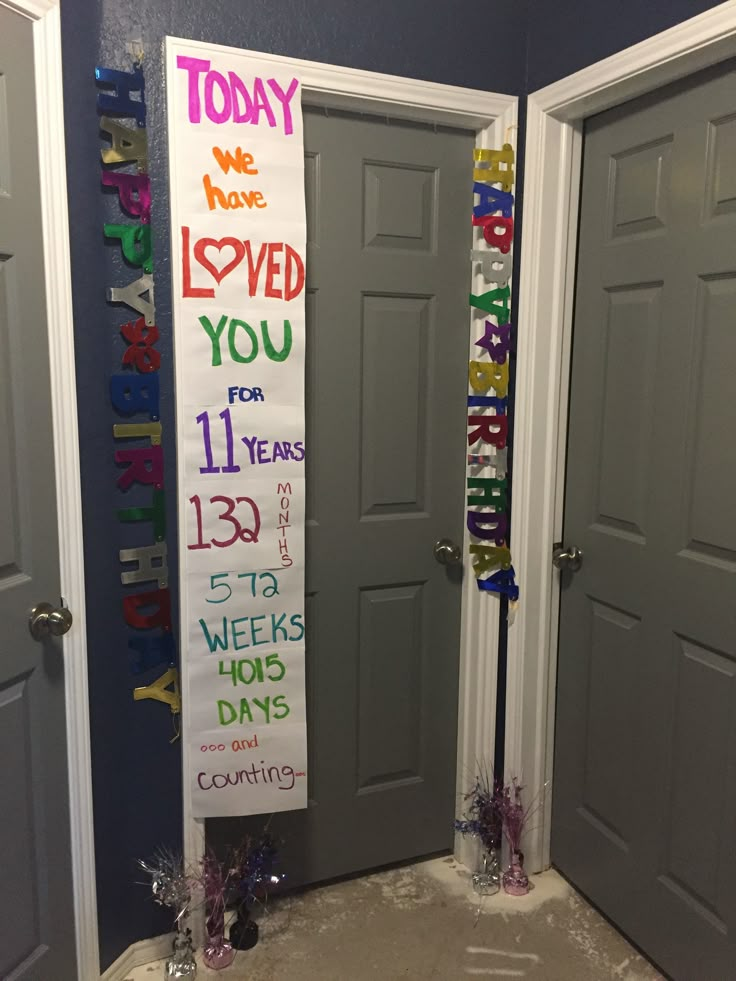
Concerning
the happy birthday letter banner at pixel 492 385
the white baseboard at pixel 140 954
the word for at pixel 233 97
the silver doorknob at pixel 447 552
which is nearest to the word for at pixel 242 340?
the word for at pixel 233 97

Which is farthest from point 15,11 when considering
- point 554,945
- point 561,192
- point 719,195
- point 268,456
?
point 554,945

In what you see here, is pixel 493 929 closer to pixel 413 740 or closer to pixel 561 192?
pixel 413 740

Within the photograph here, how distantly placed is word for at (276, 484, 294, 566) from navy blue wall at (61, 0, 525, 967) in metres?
0.24

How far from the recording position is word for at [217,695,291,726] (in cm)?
178

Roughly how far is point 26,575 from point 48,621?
0.10 meters

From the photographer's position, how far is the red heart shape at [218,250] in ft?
5.30

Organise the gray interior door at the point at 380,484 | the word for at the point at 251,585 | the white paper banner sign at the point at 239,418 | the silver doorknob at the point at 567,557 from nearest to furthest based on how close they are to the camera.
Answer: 1. the white paper banner sign at the point at 239,418
2. the word for at the point at 251,585
3. the gray interior door at the point at 380,484
4. the silver doorknob at the point at 567,557

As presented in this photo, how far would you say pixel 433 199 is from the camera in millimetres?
1904

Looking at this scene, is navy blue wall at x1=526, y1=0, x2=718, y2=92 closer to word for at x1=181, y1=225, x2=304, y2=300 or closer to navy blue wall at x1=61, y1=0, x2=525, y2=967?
navy blue wall at x1=61, y1=0, x2=525, y2=967

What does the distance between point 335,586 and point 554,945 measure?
998 millimetres

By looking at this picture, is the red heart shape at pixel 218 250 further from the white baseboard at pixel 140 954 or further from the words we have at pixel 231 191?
the white baseboard at pixel 140 954

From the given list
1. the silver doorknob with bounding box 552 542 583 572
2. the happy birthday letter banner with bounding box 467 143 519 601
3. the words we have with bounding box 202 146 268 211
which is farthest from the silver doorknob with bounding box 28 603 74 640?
the silver doorknob with bounding box 552 542 583 572

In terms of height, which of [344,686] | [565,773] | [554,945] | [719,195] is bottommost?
[554,945]

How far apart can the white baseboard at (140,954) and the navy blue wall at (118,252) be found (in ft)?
0.06
